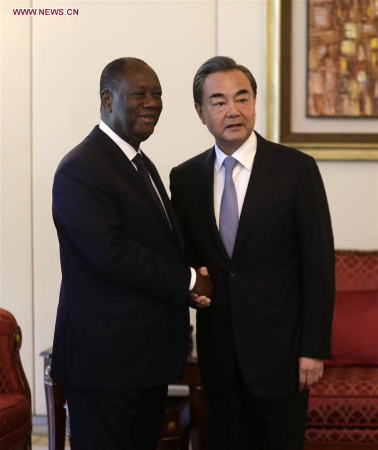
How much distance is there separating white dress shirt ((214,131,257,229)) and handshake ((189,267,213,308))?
Result: 266 millimetres

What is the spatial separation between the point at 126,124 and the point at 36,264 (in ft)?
6.67

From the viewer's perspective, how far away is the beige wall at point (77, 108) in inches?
147

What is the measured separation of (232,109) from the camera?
2.25 m

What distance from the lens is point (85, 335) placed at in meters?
1.94

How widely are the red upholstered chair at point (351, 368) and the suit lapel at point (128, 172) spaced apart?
1.30 metres

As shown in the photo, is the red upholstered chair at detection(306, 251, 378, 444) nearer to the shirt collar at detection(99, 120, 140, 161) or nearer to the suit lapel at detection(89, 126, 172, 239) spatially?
the suit lapel at detection(89, 126, 172, 239)

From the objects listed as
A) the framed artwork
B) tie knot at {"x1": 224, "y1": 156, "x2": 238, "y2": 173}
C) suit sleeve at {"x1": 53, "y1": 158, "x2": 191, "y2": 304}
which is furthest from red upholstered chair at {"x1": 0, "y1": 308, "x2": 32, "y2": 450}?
the framed artwork

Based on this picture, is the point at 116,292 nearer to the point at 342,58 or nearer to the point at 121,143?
the point at 121,143

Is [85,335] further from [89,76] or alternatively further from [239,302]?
[89,76]

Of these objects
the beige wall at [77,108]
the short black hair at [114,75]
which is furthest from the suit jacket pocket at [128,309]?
the beige wall at [77,108]

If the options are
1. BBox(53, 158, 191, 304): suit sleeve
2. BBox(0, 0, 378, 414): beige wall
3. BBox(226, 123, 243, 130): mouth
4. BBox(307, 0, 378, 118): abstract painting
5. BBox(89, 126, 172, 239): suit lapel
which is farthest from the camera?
BBox(0, 0, 378, 414): beige wall

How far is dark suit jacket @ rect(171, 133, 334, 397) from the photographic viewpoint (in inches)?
85.2

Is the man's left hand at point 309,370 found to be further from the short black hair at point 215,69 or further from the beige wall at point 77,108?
the beige wall at point 77,108

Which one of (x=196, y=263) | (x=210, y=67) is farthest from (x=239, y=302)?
(x=210, y=67)
